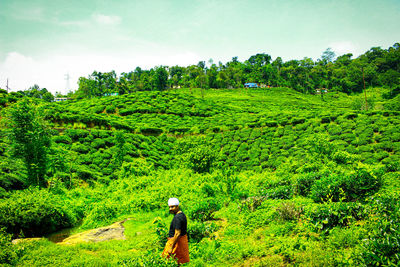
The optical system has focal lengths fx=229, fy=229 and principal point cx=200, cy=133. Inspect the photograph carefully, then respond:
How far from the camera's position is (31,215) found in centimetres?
825

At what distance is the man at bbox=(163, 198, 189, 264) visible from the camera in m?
5.38

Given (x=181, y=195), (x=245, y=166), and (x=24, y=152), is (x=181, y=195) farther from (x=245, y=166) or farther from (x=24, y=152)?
(x=245, y=166)

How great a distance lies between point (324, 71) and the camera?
9456cm

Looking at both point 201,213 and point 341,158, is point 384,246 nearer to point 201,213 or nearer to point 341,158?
point 201,213

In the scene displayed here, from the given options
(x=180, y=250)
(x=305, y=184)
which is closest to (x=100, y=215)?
(x=180, y=250)

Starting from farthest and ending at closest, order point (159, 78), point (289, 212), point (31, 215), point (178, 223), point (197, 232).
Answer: point (159, 78) → point (31, 215) → point (197, 232) → point (289, 212) → point (178, 223)

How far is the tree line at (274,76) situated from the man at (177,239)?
65.3m

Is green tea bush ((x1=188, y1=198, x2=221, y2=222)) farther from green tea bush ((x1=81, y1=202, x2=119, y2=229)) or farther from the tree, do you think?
the tree

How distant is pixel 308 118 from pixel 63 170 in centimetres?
2669

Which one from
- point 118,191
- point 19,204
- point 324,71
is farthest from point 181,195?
point 324,71

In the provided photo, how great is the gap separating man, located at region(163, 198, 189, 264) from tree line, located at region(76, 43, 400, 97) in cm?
6526

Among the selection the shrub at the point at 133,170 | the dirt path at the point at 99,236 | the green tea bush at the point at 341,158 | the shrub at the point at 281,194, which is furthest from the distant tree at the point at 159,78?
the shrub at the point at 281,194

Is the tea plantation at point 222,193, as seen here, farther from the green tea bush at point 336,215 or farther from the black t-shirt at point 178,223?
the black t-shirt at point 178,223

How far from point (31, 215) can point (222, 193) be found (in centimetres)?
922
